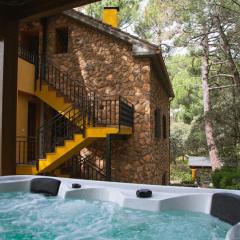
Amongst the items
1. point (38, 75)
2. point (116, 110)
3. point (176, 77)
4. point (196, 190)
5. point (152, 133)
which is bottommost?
Result: point (196, 190)

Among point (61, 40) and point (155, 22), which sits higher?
point (155, 22)

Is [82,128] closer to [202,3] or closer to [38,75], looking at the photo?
[38,75]

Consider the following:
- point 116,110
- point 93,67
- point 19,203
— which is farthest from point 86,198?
point 93,67

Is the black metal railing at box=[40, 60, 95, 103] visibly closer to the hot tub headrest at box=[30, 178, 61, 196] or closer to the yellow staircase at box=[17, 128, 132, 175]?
the yellow staircase at box=[17, 128, 132, 175]

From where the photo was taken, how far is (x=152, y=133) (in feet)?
33.4

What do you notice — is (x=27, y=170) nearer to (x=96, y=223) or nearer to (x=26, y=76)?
(x=26, y=76)

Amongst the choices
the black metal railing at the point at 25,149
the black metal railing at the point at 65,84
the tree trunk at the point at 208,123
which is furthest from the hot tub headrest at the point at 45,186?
the tree trunk at the point at 208,123

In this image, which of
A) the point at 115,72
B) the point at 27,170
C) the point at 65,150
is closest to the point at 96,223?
the point at 65,150

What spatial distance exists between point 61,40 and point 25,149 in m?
3.83

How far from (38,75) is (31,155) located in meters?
2.48

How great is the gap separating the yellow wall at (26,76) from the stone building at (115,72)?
290 millimetres

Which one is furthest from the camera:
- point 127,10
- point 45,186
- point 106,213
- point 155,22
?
point 127,10

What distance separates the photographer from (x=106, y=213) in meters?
3.92

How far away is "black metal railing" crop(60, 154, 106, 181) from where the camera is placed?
33.4ft
